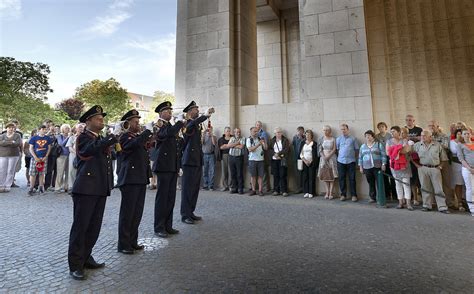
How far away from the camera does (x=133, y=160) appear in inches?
141

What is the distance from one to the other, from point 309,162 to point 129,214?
512cm

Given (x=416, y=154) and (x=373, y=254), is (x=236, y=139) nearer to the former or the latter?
(x=416, y=154)

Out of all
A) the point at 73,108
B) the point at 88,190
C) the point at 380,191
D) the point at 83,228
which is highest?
the point at 73,108

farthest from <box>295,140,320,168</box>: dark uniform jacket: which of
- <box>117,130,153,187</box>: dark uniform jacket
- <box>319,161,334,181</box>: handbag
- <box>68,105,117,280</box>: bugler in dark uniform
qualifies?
<box>68,105,117,280</box>: bugler in dark uniform

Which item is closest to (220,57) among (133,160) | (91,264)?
(133,160)

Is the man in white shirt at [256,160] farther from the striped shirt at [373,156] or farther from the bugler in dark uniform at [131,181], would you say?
the bugler in dark uniform at [131,181]

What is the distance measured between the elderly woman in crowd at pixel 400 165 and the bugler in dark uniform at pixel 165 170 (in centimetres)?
485

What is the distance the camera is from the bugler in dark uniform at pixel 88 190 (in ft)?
9.34

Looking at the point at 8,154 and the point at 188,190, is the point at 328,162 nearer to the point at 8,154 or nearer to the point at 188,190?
the point at 188,190

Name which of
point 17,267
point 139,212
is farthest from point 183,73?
point 17,267

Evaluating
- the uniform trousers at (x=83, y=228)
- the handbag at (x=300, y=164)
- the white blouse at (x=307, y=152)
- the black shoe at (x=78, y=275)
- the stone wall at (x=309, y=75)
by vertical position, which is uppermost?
the stone wall at (x=309, y=75)

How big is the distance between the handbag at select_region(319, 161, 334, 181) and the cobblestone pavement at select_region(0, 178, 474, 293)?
1652 millimetres

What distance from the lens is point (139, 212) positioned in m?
3.60

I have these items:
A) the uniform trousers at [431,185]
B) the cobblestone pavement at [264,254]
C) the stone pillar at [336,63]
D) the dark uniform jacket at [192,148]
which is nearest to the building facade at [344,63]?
the stone pillar at [336,63]
